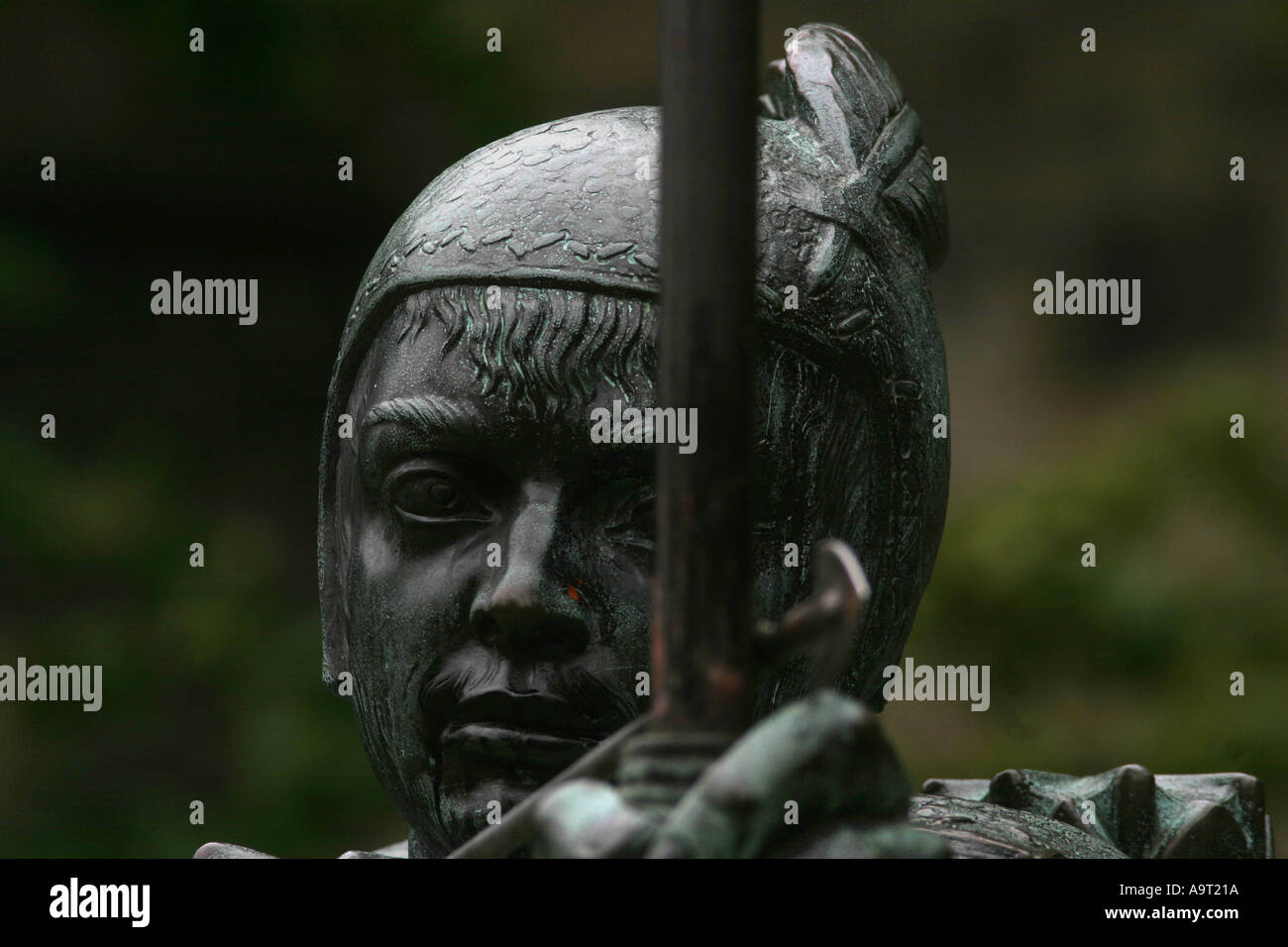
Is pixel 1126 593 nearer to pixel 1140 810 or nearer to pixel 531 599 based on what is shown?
pixel 1140 810

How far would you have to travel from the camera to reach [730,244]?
226cm

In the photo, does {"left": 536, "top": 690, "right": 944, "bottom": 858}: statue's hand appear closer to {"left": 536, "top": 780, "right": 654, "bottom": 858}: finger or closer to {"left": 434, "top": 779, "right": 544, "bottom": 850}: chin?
{"left": 536, "top": 780, "right": 654, "bottom": 858}: finger

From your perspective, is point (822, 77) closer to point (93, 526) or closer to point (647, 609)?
point (647, 609)

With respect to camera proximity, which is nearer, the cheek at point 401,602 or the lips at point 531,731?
the lips at point 531,731

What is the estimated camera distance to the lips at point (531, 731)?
3.30 metres

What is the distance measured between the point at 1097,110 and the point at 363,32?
229cm

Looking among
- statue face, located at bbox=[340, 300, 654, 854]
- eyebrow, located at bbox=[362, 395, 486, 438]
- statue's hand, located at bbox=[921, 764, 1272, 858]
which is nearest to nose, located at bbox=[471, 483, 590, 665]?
statue face, located at bbox=[340, 300, 654, 854]

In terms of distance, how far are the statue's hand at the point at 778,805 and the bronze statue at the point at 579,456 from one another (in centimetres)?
92

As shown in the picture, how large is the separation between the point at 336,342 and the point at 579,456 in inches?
174

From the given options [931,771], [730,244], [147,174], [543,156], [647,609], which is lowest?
[931,771]

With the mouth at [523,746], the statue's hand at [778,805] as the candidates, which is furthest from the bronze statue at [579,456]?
the statue's hand at [778,805]

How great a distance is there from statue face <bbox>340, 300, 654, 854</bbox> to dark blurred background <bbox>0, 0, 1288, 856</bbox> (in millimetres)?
3564

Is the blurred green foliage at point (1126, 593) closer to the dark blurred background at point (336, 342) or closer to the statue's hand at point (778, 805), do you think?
the dark blurred background at point (336, 342)
